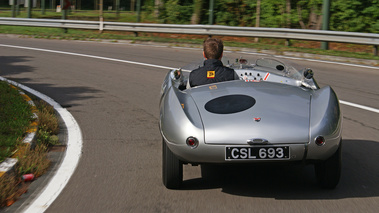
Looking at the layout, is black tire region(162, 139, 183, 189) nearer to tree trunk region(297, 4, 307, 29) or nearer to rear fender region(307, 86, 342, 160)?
rear fender region(307, 86, 342, 160)

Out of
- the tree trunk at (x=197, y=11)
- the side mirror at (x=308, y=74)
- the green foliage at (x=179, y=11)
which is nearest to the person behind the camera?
the side mirror at (x=308, y=74)

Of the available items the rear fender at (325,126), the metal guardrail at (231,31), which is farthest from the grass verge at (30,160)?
the metal guardrail at (231,31)

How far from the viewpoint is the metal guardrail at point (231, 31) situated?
1661 cm

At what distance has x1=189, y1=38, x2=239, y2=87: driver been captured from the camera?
5668mm

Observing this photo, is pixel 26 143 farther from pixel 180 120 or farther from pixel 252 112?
pixel 252 112

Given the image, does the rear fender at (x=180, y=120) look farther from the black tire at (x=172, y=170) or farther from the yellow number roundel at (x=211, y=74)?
the yellow number roundel at (x=211, y=74)

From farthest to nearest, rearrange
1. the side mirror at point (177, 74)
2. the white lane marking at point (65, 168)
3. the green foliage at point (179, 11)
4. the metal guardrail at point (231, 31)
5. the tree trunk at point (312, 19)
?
the green foliage at point (179, 11)
the tree trunk at point (312, 19)
the metal guardrail at point (231, 31)
the side mirror at point (177, 74)
the white lane marking at point (65, 168)

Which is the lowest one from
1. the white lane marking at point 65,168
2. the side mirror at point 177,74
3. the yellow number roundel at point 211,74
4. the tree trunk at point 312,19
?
the white lane marking at point 65,168

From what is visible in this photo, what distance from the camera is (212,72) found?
A: 18.6ft

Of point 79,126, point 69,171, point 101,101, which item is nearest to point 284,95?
point 69,171

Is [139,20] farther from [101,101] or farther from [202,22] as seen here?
[101,101]

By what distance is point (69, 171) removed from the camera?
561cm

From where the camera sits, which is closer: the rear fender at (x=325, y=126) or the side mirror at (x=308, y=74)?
the rear fender at (x=325, y=126)

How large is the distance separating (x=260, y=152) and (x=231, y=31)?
15883 mm
